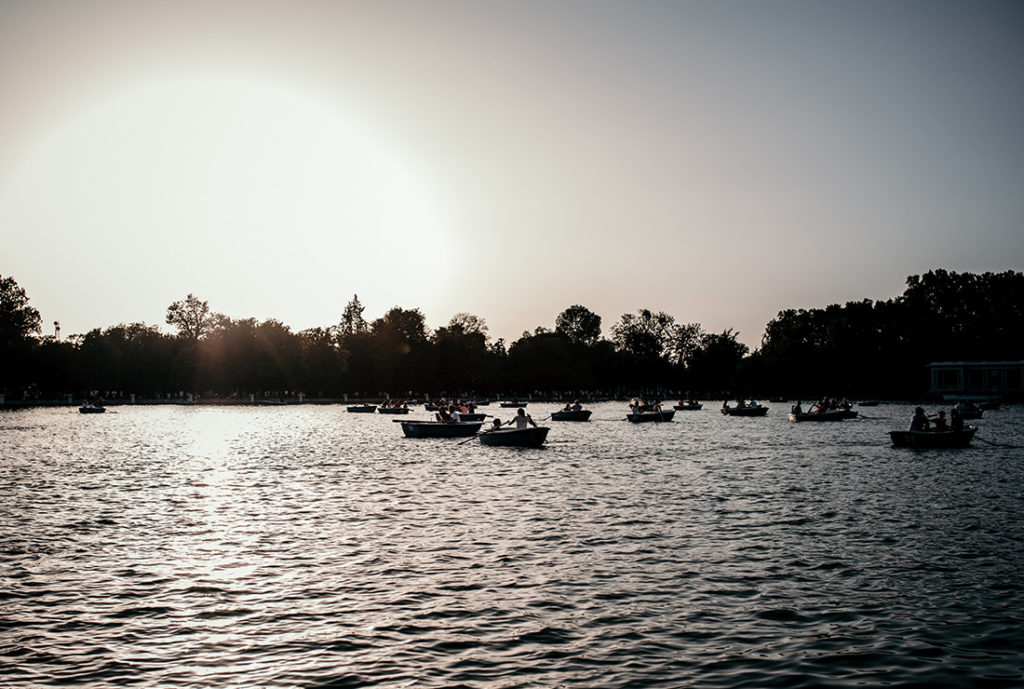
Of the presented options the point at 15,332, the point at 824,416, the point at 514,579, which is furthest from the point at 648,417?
the point at 15,332

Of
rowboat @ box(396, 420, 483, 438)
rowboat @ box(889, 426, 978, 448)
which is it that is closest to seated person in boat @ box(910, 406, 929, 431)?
rowboat @ box(889, 426, 978, 448)

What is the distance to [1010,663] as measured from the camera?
12719mm

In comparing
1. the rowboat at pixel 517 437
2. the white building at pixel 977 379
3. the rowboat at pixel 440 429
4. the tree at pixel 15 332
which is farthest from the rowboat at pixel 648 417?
the tree at pixel 15 332

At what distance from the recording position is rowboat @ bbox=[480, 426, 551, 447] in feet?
185

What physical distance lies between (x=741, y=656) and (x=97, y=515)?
23.3 m

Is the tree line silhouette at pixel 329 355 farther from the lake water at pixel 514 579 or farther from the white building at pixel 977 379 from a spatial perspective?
the lake water at pixel 514 579

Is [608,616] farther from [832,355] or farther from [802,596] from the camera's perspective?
[832,355]

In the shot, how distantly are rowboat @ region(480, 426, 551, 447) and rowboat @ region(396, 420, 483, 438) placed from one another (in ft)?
27.5

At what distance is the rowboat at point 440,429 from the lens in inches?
2613

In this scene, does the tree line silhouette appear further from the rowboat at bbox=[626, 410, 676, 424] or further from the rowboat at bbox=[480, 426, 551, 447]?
the rowboat at bbox=[480, 426, 551, 447]

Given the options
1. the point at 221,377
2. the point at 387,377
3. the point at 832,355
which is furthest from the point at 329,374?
the point at 832,355

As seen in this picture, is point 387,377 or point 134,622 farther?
point 387,377

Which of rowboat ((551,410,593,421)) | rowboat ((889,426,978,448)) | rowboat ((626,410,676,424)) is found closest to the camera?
rowboat ((889,426,978,448))

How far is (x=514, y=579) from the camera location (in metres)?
18.3
